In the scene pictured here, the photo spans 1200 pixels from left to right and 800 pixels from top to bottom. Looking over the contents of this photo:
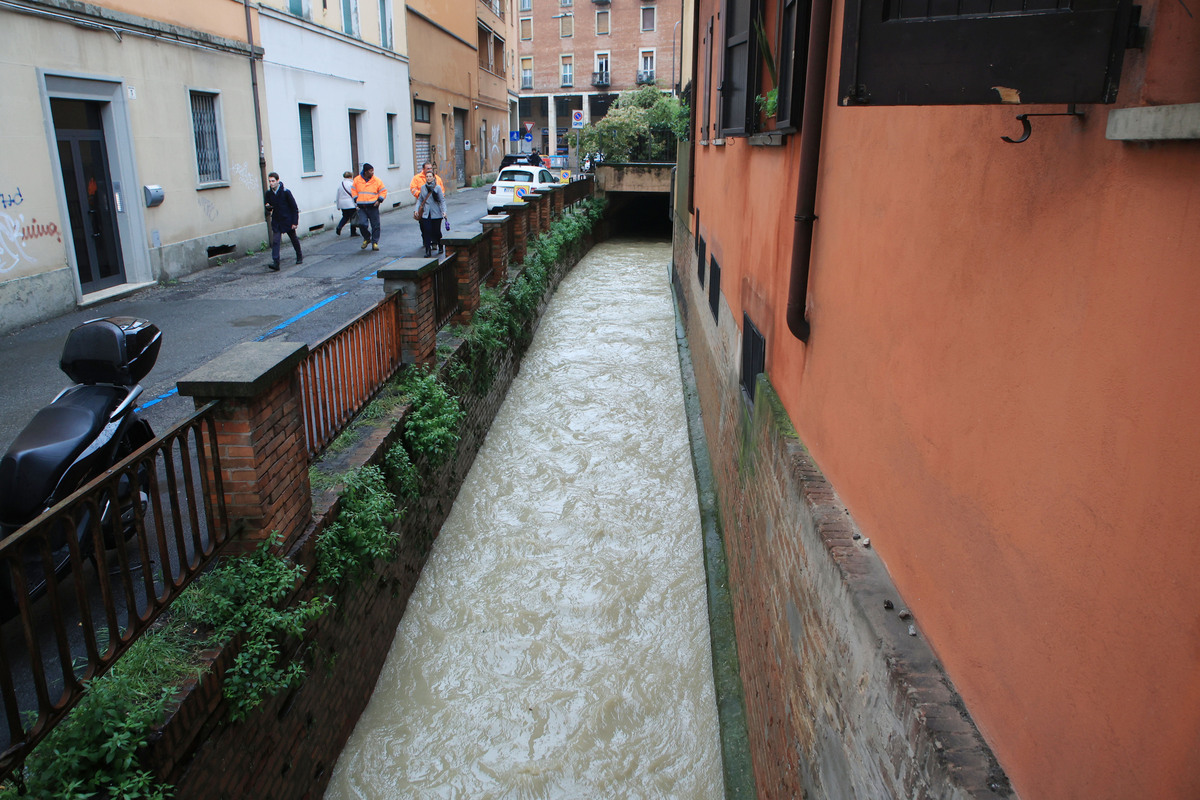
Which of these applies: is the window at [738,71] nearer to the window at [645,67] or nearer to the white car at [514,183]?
the white car at [514,183]

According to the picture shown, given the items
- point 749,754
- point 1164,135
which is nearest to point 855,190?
point 1164,135

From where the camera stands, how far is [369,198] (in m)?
14.9

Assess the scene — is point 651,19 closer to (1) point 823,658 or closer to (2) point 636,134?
(2) point 636,134

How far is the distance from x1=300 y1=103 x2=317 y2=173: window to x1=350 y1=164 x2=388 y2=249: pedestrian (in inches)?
151

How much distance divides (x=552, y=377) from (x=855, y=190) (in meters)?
8.27

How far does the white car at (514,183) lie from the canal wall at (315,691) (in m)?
15.0

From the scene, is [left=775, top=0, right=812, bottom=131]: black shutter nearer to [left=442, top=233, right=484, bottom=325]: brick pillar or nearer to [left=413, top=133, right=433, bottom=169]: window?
[left=442, top=233, right=484, bottom=325]: brick pillar

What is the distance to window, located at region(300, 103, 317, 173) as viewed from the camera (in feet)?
59.8

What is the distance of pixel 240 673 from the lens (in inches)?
136

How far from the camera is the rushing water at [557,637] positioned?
15.9 feet

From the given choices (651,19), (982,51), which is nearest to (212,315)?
(982,51)

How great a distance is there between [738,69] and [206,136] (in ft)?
34.4

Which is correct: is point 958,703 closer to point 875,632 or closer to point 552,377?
point 875,632

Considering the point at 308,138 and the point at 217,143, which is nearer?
the point at 217,143
